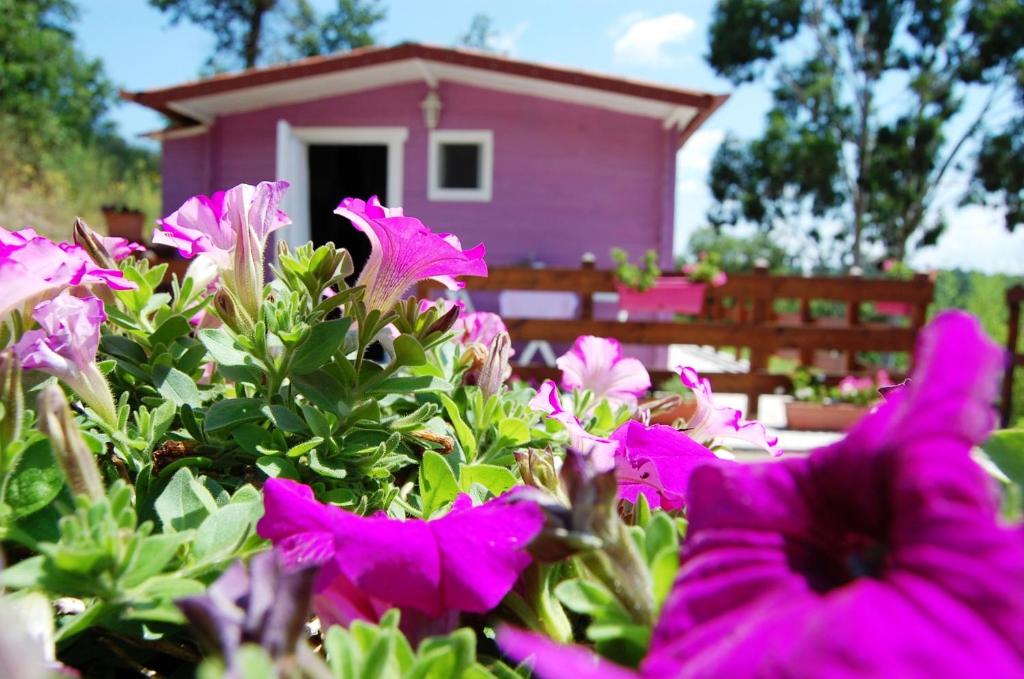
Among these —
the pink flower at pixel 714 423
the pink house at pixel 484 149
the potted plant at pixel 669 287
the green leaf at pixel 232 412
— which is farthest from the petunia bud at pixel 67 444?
the pink house at pixel 484 149

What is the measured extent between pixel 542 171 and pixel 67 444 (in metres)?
7.93

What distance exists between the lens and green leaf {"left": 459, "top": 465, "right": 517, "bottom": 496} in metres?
0.58

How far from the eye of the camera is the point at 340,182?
390 inches

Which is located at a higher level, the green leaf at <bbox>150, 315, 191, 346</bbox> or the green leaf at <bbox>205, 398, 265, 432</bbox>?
the green leaf at <bbox>150, 315, 191, 346</bbox>

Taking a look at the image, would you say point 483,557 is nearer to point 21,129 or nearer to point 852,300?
point 852,300

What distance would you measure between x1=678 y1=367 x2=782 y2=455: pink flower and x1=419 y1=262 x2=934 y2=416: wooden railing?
577 centimetres

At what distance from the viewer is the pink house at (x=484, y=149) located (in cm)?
795

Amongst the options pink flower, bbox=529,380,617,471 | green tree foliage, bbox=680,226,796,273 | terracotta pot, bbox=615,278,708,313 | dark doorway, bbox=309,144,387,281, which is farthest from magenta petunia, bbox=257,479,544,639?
green tree foliage, bbox=680,226,796,273

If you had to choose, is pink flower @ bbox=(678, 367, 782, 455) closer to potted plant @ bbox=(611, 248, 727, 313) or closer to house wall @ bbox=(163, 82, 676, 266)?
potted plant @ bbox=(611, 248, 727, 313)

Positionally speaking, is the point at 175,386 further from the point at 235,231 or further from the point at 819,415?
the point at 819,415

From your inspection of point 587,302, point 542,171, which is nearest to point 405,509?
point 587,302

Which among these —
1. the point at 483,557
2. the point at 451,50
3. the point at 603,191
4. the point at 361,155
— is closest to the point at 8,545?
the point at 483,557

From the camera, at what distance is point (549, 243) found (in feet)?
26.7

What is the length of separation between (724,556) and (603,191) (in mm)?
7935
